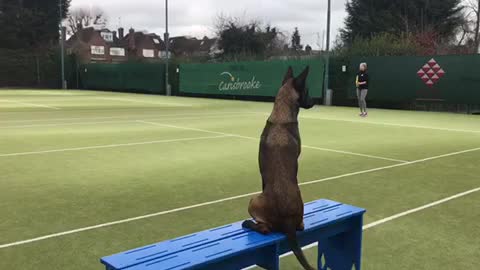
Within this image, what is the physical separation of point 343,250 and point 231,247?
1.07 m

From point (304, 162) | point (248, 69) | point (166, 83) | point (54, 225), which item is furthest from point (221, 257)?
point (166, 83)

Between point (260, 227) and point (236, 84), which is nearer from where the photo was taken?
point (260, 227)

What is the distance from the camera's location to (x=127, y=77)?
1323 inches

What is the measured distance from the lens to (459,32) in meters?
36.0

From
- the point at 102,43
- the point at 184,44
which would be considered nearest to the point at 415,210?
the point at 184,44

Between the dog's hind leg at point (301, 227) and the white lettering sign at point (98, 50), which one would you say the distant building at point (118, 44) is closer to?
the white lettering sign at point (98, 50)

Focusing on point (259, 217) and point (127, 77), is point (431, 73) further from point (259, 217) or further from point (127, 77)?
point (127, 77)

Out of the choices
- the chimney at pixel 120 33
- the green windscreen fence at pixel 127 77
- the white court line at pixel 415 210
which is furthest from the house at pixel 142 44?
the white court line at pixel 415 210

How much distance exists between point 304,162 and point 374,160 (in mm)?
1158

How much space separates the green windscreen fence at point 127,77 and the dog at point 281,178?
28.9m

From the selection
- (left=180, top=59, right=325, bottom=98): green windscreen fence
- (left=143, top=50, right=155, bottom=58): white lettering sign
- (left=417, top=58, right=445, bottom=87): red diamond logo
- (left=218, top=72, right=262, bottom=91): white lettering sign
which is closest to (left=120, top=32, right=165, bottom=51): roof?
(left=143, top=50, right=155, bottom=58): white lettering sign

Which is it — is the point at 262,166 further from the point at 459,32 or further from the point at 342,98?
the point at 459,32

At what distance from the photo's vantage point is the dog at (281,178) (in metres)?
2.91

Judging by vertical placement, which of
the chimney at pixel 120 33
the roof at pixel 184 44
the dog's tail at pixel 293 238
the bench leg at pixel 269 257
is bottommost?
the bench leg at pixel 269 257
